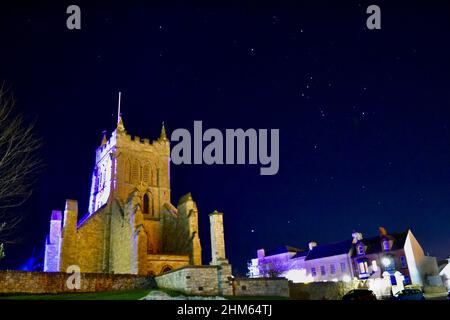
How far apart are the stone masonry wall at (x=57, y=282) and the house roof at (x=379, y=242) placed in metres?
37.3

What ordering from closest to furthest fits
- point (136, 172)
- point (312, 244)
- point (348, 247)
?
point (136, 172) → point (348, 247) → point (312, 244)

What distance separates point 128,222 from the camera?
117 ft

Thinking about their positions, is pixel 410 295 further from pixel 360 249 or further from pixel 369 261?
pixel 360 249

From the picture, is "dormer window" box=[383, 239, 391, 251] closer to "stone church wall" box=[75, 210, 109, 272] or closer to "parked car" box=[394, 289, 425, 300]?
"parked car" box=[394, 289, 425, 300]

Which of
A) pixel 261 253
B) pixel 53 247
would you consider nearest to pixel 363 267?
pixel 261 253

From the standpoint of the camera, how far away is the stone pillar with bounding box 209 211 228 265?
2242cm

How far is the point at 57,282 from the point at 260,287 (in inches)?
507

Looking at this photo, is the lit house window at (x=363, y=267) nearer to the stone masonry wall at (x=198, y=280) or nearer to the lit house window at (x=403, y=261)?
the lit house window at (x=403, y=261)

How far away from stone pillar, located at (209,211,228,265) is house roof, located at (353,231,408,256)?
35.3 m
